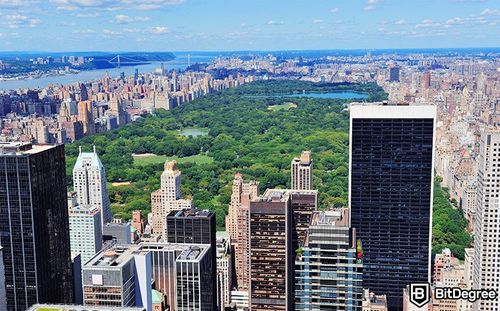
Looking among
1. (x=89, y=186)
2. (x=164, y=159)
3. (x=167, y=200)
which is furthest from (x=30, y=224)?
(x=164, y=159)

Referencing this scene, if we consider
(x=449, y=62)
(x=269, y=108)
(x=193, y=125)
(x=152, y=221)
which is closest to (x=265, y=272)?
(x=152, y=221)

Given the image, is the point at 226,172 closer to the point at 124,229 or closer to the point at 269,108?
the point at 124,229

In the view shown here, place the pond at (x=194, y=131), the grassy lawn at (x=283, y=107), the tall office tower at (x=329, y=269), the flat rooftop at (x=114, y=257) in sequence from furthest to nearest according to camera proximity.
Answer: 1. the grassy lawn at (x=283, y=107)
2. the pond at (x=194, y=131)
3. the flat rooftop at (x=114, y=257)
4. the tall office tower at (x=329, y=269)

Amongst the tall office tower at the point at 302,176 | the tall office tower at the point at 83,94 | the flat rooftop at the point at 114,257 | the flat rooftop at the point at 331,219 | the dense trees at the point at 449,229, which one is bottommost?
the dense trees at the point at 449,229

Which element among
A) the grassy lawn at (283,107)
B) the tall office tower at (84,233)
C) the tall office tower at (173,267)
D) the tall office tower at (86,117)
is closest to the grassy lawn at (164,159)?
the tall office tower at (86,117)

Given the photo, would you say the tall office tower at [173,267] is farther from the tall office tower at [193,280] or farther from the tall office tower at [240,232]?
the tall office tower at [240,232]

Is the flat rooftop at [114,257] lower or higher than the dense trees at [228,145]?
higher

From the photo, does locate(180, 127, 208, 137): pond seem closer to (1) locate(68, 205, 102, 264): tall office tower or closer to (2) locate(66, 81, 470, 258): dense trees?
(2) locate(66, 81, 470, 258): dense trees

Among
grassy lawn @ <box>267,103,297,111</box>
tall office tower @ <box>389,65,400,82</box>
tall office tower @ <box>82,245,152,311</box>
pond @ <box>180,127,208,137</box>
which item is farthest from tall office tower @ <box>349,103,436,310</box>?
tall office tower @ <box>389,65,400,82</box>

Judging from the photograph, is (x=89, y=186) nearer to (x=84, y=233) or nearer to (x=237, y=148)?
(x=84, y=233)
